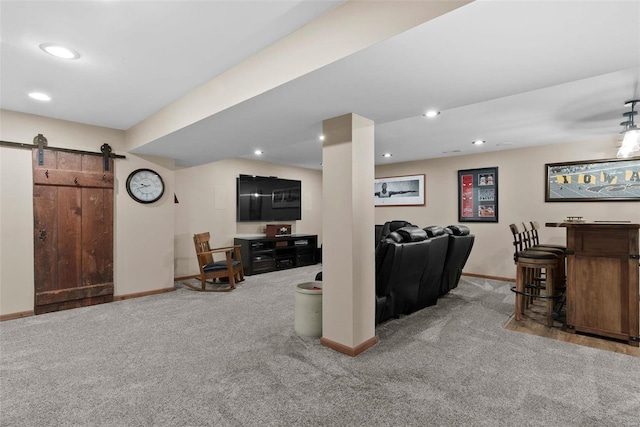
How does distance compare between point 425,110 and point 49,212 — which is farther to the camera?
point 49,212

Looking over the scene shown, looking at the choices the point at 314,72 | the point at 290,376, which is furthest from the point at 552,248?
the point at 314,72

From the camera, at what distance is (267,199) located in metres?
6.77

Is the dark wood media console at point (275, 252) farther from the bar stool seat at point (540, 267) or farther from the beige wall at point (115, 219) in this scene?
the bar stool seat at point (540, 267)

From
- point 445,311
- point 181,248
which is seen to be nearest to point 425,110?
point 445,311

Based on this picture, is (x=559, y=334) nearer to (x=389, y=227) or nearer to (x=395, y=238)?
(x=395, y=238)

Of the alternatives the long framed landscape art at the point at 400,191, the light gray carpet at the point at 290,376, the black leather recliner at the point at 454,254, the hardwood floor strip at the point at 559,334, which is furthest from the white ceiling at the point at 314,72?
the long framed landscape art at the point at 400,191

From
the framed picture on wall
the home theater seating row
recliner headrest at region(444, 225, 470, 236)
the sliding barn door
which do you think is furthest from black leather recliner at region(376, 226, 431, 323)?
the sliding barn door

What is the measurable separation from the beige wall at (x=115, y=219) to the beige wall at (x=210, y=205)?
80cm

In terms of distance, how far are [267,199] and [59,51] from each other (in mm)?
4631

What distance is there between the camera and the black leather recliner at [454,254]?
4055 millimetres

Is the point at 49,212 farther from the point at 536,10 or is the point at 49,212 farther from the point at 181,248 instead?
the point at 536,10

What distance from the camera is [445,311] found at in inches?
146

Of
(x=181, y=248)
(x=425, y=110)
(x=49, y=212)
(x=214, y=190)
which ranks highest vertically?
(x=425, y=110)

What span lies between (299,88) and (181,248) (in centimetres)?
441
